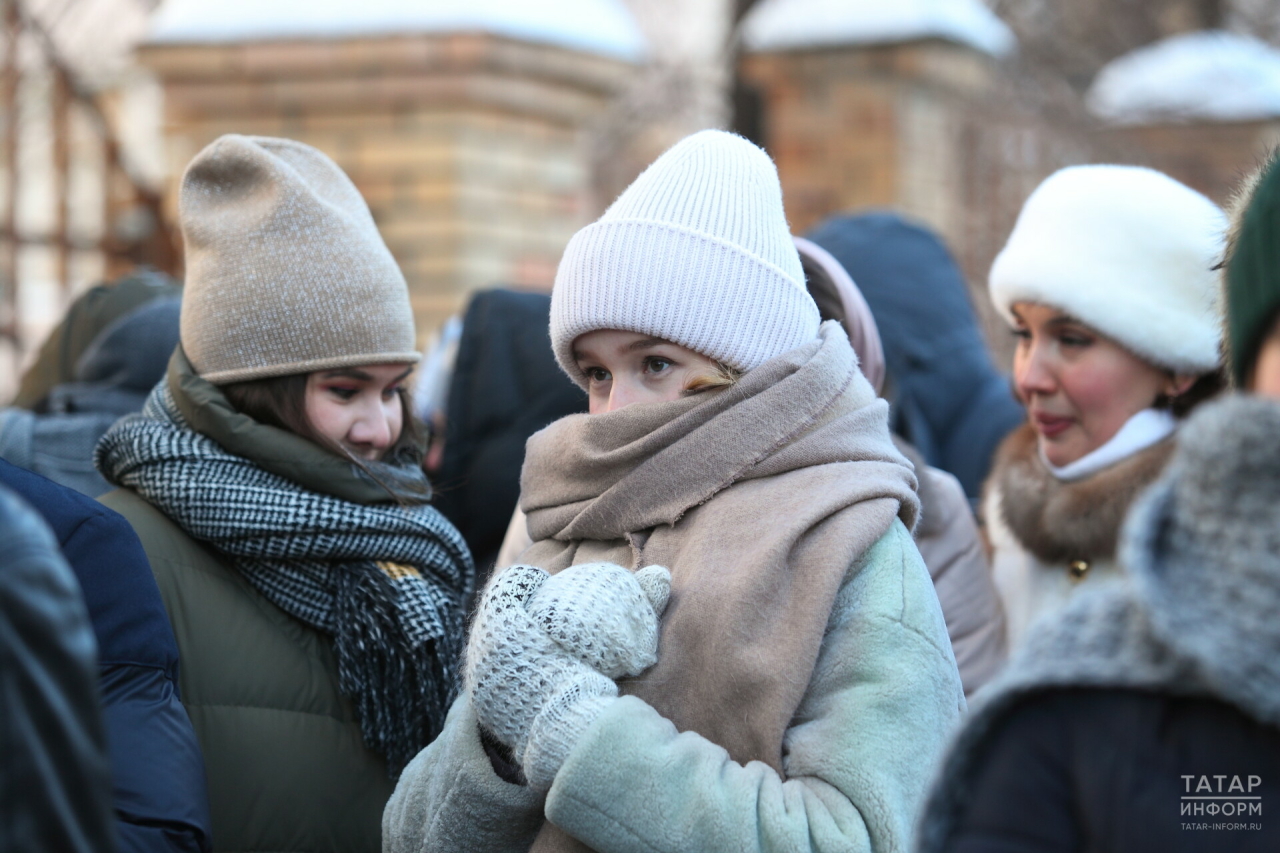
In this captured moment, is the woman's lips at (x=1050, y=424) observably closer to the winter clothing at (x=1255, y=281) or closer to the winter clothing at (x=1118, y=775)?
the winter clothing at (x=1255, y=281)

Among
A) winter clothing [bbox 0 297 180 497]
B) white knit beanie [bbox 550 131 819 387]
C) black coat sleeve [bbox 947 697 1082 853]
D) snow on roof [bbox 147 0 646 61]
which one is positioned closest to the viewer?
black coat sleeve [bbox 947 697 1082 853]

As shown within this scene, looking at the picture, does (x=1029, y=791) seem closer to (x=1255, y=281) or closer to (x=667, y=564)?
(x=1255, y=281)

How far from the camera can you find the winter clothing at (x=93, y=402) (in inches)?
127

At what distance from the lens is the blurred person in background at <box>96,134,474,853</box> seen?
2402mm

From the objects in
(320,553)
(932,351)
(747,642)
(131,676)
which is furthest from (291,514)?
(932,351)

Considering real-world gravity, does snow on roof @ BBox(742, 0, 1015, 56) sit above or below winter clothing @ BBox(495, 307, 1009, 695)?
above

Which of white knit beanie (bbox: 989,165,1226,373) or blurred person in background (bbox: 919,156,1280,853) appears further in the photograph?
white knit beanie (bbox: 989,165,1226,373)

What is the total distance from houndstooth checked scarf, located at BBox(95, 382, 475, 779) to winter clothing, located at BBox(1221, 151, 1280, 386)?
158 cm

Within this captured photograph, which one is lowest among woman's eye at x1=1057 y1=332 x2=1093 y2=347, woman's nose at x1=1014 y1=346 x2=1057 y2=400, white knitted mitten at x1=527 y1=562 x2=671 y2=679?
woman's nose at x1=1014 y1=346 x2=1057 y2=400

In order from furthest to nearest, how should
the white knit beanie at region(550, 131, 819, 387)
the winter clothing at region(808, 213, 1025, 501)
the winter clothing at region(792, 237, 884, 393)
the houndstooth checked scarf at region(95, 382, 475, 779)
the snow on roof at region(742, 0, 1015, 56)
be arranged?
the snow on roof at region(742, 0, 1015, 56), the winter clothing at region(808, 213, 1025, 501), the winter clothing at region(792, 237, 884, 393), the houndstooth checked scarf at region(95, 382, 475, 779), the white knit beanie at region(550, 131, 819, 387)

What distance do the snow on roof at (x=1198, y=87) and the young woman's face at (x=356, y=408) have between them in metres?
8.71

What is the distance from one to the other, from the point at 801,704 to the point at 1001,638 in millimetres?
1282

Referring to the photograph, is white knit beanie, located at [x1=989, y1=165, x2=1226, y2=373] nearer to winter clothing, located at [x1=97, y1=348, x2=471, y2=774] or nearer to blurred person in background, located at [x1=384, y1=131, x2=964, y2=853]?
blurred person in background, located at [x1=384, y1=131, x2=964, y2=853]

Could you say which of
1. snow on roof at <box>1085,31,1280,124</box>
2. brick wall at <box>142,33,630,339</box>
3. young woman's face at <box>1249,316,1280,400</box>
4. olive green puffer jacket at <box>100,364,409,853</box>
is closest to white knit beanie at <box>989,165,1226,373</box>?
olive green puffer jacket at <box>100,364,409,853</box>
